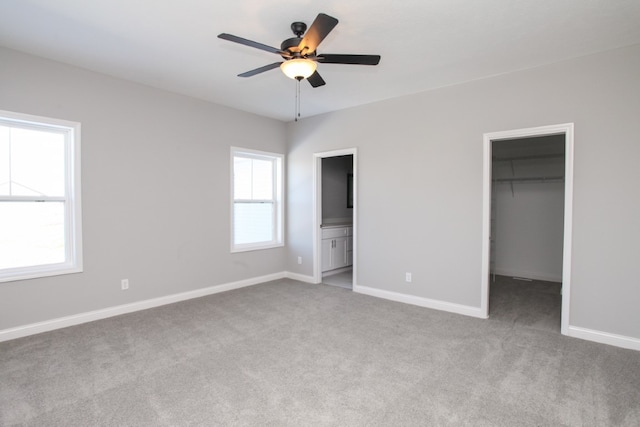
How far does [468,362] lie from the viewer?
8.80 feet

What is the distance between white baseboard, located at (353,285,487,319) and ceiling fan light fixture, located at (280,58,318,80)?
3045 millimetres

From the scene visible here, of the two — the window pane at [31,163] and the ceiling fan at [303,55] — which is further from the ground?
the ceiling fan at [303,55]

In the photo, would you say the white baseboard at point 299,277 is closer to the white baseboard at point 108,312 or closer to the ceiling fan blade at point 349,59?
the white baseboard at point 108,312

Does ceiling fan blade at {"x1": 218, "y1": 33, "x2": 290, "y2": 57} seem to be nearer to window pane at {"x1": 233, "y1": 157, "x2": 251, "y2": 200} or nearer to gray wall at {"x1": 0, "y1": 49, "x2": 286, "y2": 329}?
gray wall at {"x1": 0, "y1": 49, "x2": 286, "y2": 329}

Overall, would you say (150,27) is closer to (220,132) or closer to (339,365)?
(220,132)

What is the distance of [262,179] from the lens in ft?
18.0

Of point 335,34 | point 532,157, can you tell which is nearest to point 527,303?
point 532,157

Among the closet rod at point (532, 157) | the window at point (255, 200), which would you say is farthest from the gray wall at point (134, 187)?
the closet rod at point (532, 157)

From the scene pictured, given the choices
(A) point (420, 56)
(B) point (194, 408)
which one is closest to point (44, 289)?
(B) point (194, 408)

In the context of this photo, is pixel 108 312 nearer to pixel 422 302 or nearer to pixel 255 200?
pixel 255 200

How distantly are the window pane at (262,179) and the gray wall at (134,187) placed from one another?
21.3 inches

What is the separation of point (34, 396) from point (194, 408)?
3.64ft

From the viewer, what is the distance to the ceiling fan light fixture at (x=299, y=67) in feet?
7.84

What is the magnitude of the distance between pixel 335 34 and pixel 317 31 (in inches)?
28.1
